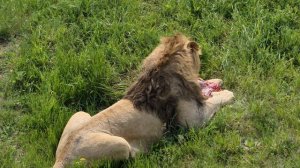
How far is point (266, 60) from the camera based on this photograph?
736 centimetres

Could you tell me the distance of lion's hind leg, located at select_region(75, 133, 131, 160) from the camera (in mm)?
6090

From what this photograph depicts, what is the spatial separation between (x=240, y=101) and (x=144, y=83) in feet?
3.93

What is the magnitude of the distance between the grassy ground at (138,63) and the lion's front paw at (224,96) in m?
0.10

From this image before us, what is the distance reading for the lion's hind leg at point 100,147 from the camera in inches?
240

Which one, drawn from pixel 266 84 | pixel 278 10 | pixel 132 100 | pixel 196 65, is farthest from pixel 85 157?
pixel 278 10

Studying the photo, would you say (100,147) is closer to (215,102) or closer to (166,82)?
(166,82)

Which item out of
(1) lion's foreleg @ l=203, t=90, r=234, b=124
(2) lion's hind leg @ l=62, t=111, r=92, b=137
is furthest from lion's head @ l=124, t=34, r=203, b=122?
(2) lion's hind leg @ l=62, t=111, r=92, b=137

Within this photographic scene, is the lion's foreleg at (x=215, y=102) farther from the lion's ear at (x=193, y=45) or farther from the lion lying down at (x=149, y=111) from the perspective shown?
the lion's ear at (x=193, y=45)

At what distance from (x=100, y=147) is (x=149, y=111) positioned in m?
0.77

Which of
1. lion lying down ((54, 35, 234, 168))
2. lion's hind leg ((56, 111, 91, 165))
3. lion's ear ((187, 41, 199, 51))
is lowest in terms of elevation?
lion's hind leg ((56, 111, 91, 165))

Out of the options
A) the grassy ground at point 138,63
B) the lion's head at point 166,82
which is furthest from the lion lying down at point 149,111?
the grassy ground at point 138,63

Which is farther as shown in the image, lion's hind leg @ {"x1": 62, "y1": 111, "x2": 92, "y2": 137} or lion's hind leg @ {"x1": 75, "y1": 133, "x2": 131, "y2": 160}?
lion's hind leg @ {"x1": 62, "y1": 111, "x2": 92, "y2": 137}

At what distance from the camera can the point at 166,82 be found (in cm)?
668

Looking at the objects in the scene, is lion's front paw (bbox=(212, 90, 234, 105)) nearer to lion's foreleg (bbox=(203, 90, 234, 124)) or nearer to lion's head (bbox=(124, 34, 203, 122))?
lion's foreleg (bbox=(203, 90, 234, 124))
